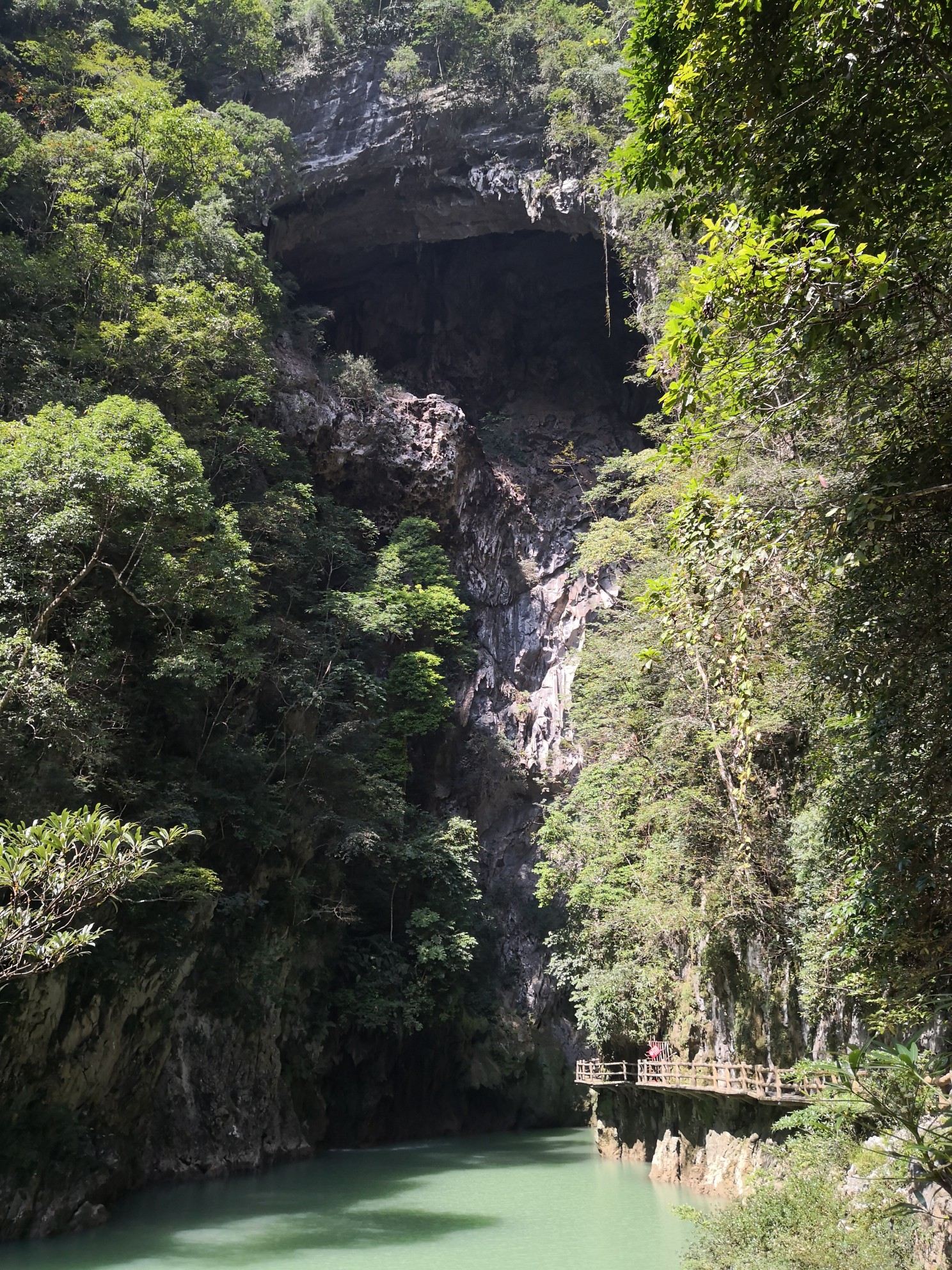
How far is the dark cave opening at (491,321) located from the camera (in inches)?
959

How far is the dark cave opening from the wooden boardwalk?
16973 mm

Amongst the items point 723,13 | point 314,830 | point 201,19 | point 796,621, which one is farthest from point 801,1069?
point 201,19

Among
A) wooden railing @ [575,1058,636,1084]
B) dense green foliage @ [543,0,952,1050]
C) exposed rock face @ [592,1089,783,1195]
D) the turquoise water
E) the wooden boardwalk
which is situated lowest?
the turquoise water

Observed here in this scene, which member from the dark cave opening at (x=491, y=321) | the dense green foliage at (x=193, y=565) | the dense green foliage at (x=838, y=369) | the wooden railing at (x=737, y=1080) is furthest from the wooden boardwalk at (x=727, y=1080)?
the dark cave opening at (x=491, y=321)

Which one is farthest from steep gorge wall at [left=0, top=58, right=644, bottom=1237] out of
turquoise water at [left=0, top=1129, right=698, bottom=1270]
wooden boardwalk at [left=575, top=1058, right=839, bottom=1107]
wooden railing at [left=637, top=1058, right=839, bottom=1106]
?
wooden railing at [left=637, top=1058, right=839, bottom=1106]

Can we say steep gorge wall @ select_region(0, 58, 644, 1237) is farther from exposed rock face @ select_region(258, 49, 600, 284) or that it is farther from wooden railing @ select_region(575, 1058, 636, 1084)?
wooden railing @ select_region(575, 1058, 636, 1084)

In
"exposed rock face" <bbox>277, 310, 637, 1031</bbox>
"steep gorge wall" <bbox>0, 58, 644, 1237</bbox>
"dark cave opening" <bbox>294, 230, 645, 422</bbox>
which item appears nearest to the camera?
"steep gorge wall" <bbox>0, 58, 644, 1237</bbox>

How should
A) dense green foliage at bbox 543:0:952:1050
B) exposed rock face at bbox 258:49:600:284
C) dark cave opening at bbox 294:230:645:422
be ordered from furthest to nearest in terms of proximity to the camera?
dark cave opening at bbox 294:230:645:422 < exposed rock face at bbox 258:49:600:284 < dense green foliage at bbox 543:0:952:1050

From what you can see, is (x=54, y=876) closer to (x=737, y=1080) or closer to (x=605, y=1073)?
(x=737, y=1080)

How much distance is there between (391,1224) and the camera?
9.24m

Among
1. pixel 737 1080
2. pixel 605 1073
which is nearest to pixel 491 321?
pixel 605 1073

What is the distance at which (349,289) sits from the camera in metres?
24.6

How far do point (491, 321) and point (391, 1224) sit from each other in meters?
22.3

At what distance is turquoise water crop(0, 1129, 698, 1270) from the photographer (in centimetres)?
766
